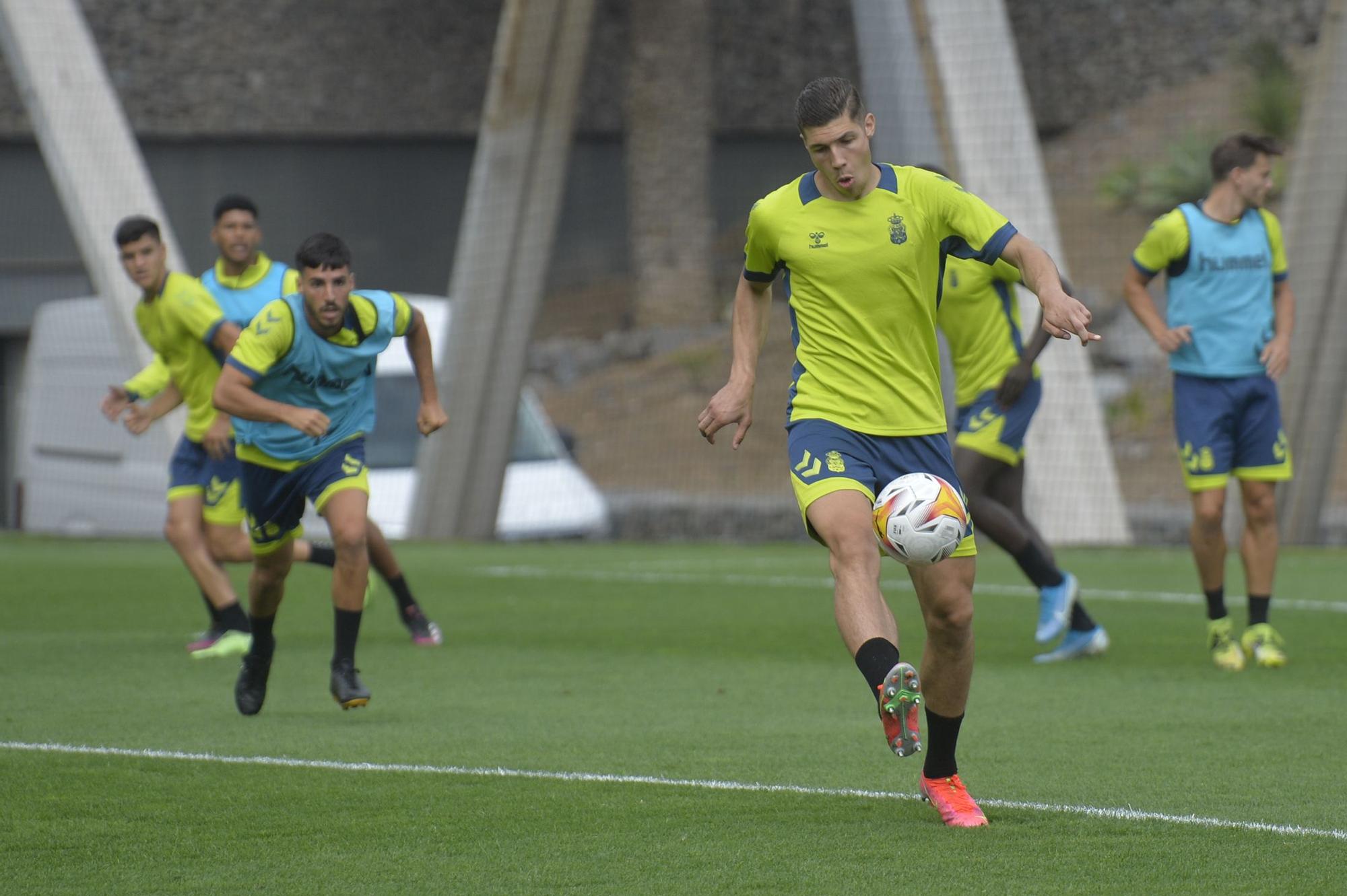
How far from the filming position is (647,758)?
6785 millimetres

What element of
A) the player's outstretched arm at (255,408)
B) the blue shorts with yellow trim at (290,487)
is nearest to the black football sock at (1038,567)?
the blue shorts with yellow trim at (290,487)

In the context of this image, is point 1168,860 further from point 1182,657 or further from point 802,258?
point 1182,657

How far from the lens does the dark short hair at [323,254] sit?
305 inches

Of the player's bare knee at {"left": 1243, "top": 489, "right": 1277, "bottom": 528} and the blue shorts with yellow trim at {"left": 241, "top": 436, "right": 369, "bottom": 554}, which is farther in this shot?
the player's bare knee at {"left": 1243, "top": 489, "right": 1277, "bottom": 528}

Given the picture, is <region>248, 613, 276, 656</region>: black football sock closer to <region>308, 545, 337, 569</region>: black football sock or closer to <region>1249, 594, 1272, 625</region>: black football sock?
→ <region>308, 545, 337, 569</region>: black football sock

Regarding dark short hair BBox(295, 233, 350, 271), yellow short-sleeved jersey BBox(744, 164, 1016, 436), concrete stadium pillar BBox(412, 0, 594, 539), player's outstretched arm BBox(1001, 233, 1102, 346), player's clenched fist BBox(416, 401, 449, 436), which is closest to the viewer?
player's outstretched arm BBox(1001, 233, 1102, 346)

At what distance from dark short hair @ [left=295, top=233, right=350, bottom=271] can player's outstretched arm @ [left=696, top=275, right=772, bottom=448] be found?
213 centimetres

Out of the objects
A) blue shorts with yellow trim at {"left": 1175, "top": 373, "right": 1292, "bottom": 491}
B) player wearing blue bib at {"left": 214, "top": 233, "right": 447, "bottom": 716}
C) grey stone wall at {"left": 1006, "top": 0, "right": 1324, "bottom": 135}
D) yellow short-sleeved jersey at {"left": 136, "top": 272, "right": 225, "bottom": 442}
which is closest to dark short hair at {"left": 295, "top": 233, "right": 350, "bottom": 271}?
player wearing blue bib at {"left": 214, "top": 233, "right": 447, "bottom": 716}

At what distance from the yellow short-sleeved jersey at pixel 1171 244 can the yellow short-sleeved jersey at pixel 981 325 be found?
65cm

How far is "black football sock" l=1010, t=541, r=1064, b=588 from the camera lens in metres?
9.59

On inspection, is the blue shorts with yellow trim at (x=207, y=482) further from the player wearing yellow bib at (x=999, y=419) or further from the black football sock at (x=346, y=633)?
the player wearing yellow bib at (x=999, y=419)

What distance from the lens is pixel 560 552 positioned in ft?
58.3

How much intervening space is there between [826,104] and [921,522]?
3.94 ft

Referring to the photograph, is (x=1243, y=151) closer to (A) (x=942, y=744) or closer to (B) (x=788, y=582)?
(A) (x=942, y=744)
